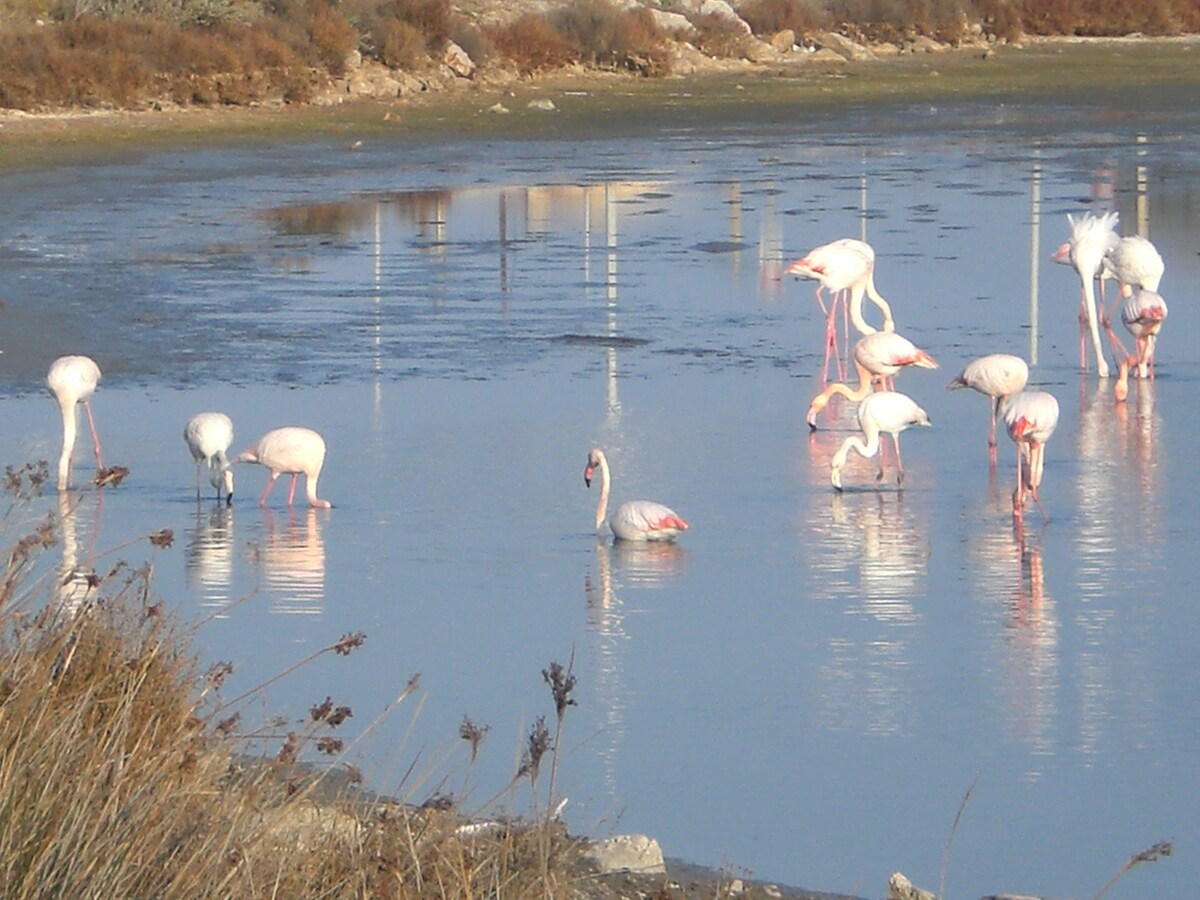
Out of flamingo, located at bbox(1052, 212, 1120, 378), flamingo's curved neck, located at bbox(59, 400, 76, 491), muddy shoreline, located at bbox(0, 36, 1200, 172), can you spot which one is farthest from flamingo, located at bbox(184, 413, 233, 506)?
muddy shoreline, located at bbox(0, 36, 1200, 172)

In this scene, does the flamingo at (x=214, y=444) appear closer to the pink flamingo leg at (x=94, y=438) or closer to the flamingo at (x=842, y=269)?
the pink flamingo leg at (x=94, y=438)

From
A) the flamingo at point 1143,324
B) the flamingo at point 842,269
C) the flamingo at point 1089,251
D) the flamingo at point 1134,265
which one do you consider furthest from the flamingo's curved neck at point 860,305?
the flamingo at point 1143,324

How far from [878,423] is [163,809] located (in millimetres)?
6074

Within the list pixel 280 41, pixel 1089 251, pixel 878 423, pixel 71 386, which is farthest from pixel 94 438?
pixel 280 41

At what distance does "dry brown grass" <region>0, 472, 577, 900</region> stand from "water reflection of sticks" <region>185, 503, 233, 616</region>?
2.78 metres

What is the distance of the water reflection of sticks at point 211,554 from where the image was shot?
761cm

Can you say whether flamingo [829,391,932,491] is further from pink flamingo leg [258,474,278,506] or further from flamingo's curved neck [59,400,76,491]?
flamingo's curved neck [59,400,76,491]

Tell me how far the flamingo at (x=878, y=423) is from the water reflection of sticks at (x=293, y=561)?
7.51ft

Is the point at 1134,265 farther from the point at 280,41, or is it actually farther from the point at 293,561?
the point at 280,41

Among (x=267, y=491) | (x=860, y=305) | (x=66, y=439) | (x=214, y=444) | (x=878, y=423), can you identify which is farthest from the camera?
(x=860, y=305)

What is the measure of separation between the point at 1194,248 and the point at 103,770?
14014 mm

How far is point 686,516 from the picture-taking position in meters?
8.62

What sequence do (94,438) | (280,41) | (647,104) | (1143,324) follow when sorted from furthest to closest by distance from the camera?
(647,104)
(280,41)
(1143,324)
(94,438)

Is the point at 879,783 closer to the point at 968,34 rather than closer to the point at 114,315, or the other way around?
the point at 114,315
